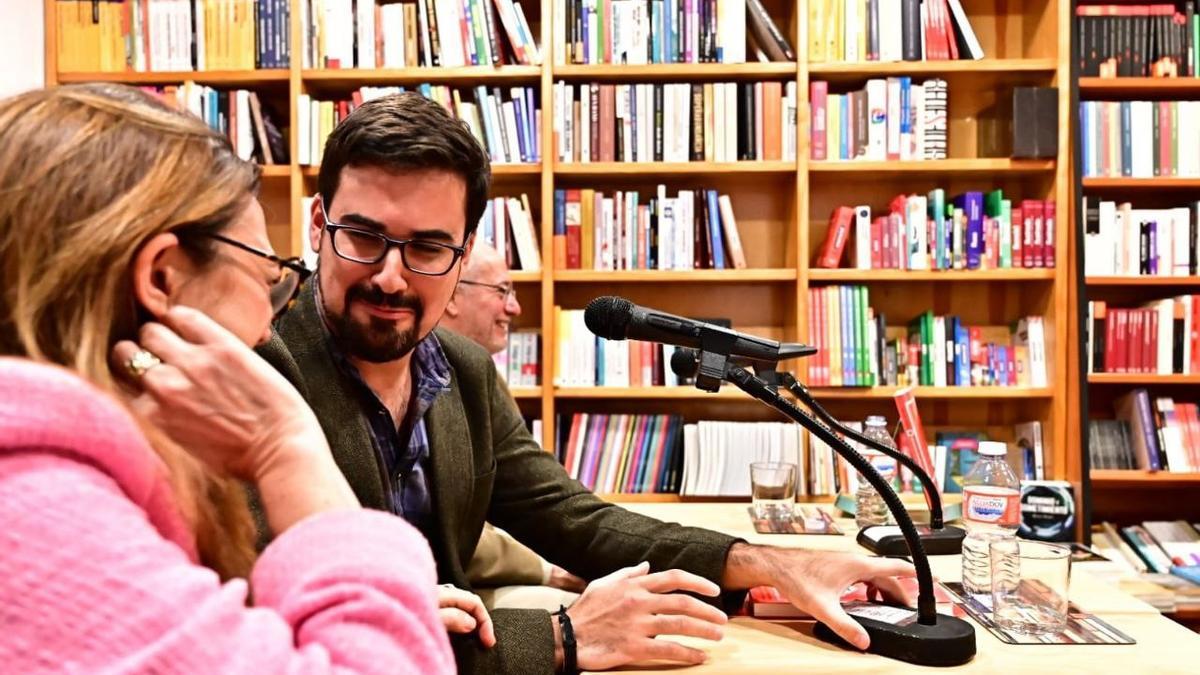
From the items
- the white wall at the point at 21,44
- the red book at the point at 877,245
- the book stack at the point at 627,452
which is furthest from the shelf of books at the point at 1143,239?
the white wall at the point at 21,44

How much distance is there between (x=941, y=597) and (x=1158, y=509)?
2485mm

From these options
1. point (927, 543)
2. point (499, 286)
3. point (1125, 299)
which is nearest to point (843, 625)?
point (927, 543)

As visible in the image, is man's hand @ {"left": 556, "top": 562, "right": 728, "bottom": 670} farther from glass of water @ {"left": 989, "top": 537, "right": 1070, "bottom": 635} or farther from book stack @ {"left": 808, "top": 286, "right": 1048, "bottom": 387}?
book stack @ {"left": 808, "top": 286, "right": 1048, "bottom": 387}

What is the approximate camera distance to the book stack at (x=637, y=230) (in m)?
3.01

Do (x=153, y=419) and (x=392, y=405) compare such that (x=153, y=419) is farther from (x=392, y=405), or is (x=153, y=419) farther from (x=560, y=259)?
(x=560, y=259)

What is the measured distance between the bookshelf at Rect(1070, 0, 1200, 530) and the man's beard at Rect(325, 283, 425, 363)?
7.79 ft

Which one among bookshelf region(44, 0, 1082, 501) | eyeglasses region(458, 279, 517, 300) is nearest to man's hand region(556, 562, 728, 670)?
eyeglasses region(458, 279, 517, 300)

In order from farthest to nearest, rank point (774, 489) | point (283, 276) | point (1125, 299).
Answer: point (1125, 299) < point (774, 489) < point (283, 276)

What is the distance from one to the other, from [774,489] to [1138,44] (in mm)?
2187

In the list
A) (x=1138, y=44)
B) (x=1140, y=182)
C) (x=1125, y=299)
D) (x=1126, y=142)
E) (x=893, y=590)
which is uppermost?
(x=1138, y=44)

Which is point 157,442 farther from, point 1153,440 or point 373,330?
point 1153,440

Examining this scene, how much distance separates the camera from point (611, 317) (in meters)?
1.14

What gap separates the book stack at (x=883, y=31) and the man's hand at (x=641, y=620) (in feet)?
7.55

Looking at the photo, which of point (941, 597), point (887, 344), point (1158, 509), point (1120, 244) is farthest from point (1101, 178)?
point (941, 597)
